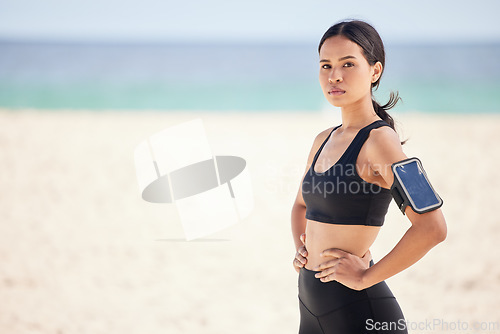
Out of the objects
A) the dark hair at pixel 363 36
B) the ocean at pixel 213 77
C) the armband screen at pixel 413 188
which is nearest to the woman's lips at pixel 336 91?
the dark hair at pixel 363 36

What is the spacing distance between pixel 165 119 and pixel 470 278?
9220 millimetres

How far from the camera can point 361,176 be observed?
128 cm

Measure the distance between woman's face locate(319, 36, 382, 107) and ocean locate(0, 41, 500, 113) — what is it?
907cm

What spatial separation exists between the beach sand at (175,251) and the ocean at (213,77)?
15.5 feet

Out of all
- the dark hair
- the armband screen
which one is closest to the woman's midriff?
the armband screen

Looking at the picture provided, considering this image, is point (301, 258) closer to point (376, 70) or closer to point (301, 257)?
point (301, 257)

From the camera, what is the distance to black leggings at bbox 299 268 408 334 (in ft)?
4.33

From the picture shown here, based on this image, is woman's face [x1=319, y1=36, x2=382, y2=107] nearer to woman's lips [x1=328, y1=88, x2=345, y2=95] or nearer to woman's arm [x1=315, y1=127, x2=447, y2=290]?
woman's lips [x1=328, y1=88, x2=345, y2=95]

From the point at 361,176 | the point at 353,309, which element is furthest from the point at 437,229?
the point at 353,309

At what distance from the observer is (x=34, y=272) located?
13.8 ft

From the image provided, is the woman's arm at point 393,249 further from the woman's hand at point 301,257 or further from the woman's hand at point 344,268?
the woman's hand at point 301,257

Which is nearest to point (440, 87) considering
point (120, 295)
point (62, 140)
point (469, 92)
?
point (469, 92)

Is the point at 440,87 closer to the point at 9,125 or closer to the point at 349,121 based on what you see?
the point at 9,125

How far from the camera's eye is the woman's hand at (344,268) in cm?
127
